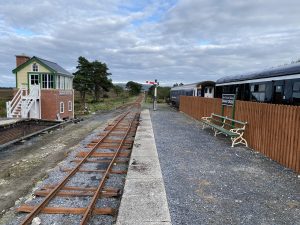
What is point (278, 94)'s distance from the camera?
11195 millimetres

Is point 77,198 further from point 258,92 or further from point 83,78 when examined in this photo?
point 83,78

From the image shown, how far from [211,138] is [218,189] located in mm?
6728

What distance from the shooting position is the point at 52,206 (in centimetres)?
567

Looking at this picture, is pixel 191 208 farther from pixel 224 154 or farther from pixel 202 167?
pixel 224 154

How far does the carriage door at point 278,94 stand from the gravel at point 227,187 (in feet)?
8.93

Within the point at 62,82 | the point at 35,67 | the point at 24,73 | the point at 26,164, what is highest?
the point at 35,67

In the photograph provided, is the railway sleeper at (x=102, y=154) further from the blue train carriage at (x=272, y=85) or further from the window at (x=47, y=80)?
the window at (x=47, y=80)

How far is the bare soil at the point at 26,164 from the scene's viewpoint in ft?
22.2

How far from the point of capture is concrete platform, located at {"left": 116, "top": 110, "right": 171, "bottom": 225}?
4.62m

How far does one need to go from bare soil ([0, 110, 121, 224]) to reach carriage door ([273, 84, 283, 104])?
8.90 metres

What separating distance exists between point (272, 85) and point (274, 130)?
3773 mm

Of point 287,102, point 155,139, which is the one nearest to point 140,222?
point 155,139

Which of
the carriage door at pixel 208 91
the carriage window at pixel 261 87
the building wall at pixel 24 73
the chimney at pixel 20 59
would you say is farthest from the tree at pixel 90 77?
the carriage window at pixel 261 87

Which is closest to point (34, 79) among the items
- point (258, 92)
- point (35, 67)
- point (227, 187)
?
point (35, 67)
